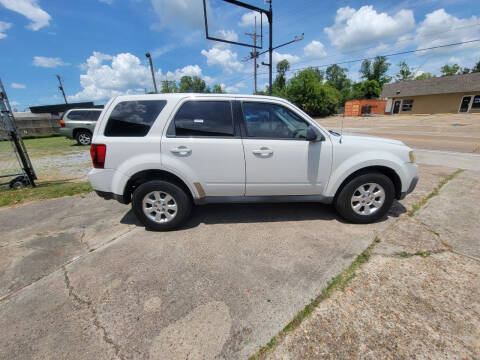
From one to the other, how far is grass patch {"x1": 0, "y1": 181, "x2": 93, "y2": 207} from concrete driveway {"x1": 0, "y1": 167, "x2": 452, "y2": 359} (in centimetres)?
95

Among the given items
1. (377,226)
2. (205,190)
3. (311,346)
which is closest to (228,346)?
(311,346)

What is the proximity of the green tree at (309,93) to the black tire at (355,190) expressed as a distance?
39.0 metres

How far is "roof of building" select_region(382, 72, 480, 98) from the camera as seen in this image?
29672 millimetres

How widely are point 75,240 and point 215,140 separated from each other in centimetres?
238

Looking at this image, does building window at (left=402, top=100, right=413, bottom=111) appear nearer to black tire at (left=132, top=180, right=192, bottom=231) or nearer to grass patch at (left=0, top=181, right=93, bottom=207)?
black tire at (left=132, top=180, right=192, bottom=231)

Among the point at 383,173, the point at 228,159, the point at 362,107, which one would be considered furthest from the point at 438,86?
the point at 228,159

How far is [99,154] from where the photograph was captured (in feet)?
9.50

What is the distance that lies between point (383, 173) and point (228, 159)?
2272mm

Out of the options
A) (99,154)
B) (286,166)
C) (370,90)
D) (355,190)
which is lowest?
(355,190)

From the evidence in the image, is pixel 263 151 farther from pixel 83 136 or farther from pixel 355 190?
pixel 83 136

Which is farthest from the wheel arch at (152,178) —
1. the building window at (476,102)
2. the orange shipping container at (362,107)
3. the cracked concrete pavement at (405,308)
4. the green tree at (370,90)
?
the green tree at (370,90)

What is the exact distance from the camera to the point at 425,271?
2.22 meters

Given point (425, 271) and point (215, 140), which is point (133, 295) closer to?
point (215, 140)

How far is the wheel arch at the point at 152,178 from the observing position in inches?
116
